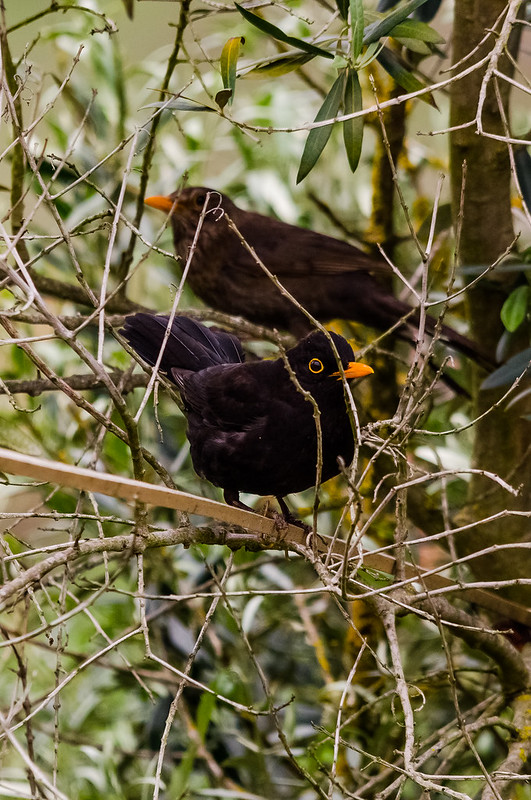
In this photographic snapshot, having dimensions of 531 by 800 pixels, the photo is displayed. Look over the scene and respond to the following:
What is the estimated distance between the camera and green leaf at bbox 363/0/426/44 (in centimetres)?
229

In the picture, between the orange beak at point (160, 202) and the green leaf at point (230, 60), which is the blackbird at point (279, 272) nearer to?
the orange beak at point (160, 202)

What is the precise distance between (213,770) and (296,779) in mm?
393

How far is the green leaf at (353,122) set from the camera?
2.40m

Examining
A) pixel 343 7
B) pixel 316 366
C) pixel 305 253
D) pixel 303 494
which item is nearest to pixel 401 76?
pixel 343 7

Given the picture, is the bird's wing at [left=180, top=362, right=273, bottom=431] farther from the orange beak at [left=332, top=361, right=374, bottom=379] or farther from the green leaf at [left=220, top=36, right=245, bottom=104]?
the green leaf at [left=220, top=36, right=245, bottom=104]

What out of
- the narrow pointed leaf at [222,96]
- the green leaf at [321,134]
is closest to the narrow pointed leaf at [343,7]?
the green leaf at [321,134]

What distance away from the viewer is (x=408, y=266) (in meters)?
4.20

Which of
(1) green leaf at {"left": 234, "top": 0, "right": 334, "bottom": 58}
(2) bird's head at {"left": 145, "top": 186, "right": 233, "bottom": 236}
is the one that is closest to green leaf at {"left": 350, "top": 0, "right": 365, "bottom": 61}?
(1) green leaf at {"left": 234, "top": 0, "right": 334, "bottom": 58}

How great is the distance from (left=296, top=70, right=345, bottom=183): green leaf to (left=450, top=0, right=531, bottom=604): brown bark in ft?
1.84

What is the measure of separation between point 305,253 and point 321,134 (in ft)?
4.45

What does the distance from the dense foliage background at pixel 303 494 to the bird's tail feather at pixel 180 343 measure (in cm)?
15

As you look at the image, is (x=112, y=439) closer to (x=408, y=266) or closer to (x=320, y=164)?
(x=408, y=266)

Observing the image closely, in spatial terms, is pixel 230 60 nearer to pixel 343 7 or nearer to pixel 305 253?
pixel 343 7

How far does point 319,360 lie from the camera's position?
2.54 meters
